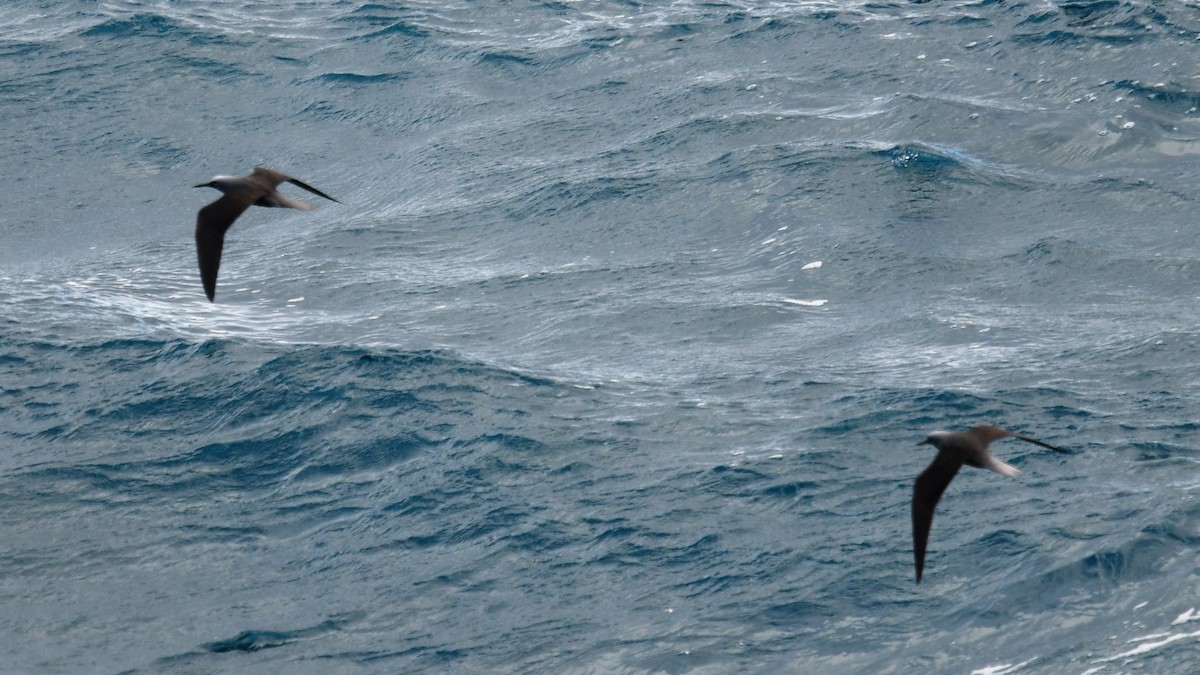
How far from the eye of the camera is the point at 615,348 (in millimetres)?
16016

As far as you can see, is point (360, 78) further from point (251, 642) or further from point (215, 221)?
point (251, 642)

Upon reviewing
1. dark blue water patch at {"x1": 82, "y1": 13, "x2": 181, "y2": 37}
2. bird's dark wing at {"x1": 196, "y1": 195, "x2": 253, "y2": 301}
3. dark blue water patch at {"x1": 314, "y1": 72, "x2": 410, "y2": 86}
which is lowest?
dark blue water patch at {"x1": 314, "y1": 72, "x2": 410, "y2": 86}

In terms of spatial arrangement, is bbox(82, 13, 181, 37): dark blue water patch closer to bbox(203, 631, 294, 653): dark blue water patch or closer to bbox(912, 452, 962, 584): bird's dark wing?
bbox(203, 631, 294, 653): dark blue water patch

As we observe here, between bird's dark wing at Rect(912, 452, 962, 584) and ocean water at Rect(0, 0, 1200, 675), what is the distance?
Answer: 5.66 ft

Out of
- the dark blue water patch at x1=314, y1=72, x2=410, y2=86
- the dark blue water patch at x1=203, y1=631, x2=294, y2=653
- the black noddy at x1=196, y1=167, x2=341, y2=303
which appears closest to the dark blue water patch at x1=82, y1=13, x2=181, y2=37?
the dark blue water patch at x1=314, y1=72, x2=410, y2=86

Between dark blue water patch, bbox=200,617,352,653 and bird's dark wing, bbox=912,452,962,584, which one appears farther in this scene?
dark blue water patch, bbox=200,617,352,653

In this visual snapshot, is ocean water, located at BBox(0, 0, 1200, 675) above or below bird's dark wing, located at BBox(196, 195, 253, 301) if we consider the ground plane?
below

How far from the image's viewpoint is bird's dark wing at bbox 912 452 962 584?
10.7m

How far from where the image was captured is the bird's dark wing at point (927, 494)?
10.7 m

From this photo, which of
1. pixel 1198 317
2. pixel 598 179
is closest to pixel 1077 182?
pixel 1198 317

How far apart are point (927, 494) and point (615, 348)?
579cm

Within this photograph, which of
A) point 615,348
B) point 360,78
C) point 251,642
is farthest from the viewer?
point 360,78

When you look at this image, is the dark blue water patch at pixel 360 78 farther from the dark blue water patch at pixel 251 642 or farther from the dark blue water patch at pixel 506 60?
the dark blue water patch at pixel 251 642

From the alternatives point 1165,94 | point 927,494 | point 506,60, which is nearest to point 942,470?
point 927,494
